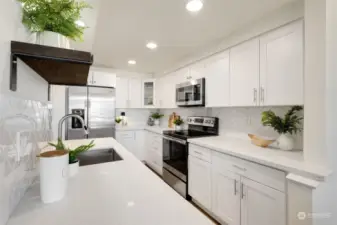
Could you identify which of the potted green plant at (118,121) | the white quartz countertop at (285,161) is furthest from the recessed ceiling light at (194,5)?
the potted green plant at (118,121)

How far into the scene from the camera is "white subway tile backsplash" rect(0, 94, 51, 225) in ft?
1.82

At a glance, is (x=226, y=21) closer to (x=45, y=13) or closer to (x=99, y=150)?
(x=45, y=13)

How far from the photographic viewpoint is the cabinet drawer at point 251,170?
4.35ft

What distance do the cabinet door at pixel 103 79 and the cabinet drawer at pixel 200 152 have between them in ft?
7.30

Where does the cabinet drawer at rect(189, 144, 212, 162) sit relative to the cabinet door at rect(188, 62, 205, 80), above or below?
below

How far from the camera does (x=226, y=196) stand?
1.80 meters

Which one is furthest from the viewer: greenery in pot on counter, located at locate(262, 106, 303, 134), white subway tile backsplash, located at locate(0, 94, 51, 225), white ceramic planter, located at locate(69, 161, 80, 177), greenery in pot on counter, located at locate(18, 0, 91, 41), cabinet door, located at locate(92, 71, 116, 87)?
cabinet door, located at locate(92, 71, 116, 87)

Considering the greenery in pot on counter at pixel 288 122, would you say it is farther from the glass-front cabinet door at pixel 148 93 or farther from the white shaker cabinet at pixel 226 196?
the glass-front cabinet door at pixel 148 93

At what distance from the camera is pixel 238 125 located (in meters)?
2.43

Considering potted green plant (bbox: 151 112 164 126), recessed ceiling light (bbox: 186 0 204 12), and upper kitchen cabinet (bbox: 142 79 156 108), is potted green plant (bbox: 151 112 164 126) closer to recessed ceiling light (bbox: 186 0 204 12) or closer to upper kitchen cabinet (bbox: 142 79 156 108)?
upper kitchen cabinet (bbox: 142 79 156 108)

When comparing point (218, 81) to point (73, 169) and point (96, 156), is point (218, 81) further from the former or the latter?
point (73, 169)

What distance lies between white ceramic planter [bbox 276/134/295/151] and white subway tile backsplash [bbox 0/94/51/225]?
Answer: 2058 millimetres

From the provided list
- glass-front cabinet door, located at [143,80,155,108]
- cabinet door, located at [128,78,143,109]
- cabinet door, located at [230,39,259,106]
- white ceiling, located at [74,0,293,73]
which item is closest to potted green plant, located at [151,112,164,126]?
glass-front cabinet door, located at [143,80,155,108]

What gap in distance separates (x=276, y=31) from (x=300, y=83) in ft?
1.91
